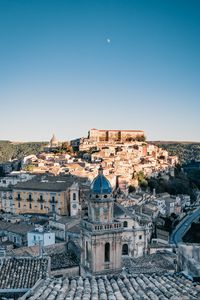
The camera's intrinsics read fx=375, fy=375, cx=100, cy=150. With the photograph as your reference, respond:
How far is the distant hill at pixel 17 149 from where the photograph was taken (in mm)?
110688

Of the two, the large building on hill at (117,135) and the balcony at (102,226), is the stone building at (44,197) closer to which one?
the balcony at (102,226)

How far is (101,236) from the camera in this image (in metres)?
19.3

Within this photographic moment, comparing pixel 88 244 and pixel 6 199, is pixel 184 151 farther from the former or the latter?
pixel 88 244

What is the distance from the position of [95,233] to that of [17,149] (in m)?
106

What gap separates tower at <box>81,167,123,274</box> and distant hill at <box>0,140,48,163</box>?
8907 centimetres

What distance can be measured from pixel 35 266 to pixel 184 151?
407ft

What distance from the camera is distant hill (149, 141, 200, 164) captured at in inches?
4882

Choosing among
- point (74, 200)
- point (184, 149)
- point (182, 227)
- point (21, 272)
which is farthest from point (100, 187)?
point (184, 149)

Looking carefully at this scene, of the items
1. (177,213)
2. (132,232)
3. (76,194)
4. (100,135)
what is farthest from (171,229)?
(100,135)

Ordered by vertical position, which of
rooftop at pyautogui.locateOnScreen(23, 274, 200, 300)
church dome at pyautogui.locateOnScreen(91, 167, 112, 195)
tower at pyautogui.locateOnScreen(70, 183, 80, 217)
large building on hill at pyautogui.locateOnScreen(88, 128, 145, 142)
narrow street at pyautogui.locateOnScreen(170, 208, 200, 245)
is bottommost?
narrow street at pyautogui.locateOnScreen(170, 208, 200, 245)

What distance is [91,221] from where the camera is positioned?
1962cm

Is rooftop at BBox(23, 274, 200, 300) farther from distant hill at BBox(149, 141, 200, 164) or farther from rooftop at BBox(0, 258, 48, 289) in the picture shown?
distant hill at BBox(149, 141, 200, 164)

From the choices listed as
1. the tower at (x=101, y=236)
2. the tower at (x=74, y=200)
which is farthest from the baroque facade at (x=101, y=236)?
the tower at (x=74, y=200)

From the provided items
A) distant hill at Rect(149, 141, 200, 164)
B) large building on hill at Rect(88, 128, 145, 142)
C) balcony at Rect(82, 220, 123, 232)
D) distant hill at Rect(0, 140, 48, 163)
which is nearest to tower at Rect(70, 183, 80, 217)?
balcony at Rect(82, 220, 123, 232)
